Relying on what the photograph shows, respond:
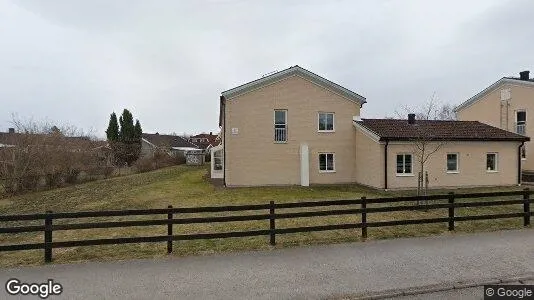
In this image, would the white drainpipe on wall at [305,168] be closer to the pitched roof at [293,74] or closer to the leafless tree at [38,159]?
the pitched roof at [293,74]

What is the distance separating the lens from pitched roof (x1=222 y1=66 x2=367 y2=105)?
2100cm

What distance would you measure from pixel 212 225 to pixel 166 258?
133 inches

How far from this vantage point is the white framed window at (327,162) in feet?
73.0

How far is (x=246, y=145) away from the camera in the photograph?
2127 centimetres

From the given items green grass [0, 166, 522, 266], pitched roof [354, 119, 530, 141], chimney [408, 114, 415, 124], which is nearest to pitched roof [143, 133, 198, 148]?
green grass [0, 166, 522, 266]

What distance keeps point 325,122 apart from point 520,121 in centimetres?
1674

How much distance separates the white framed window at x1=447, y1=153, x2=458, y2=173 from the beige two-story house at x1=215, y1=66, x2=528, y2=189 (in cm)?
5

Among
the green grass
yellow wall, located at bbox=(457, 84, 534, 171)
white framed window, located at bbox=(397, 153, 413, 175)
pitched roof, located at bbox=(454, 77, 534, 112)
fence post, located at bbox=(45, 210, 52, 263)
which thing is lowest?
the green grass

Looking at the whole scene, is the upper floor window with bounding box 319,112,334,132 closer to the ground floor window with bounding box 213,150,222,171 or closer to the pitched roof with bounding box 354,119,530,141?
the pitched roof with bounding box 354,119,530,141

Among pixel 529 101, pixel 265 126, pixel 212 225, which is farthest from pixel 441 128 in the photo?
pixel 212 225

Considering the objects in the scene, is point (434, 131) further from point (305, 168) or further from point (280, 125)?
point (280, 125)

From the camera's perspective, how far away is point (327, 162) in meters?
Result: 22.4

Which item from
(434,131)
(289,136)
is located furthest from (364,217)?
(434,131)

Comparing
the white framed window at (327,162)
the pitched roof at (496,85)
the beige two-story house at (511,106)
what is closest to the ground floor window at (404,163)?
the white framed window at (327,162)
